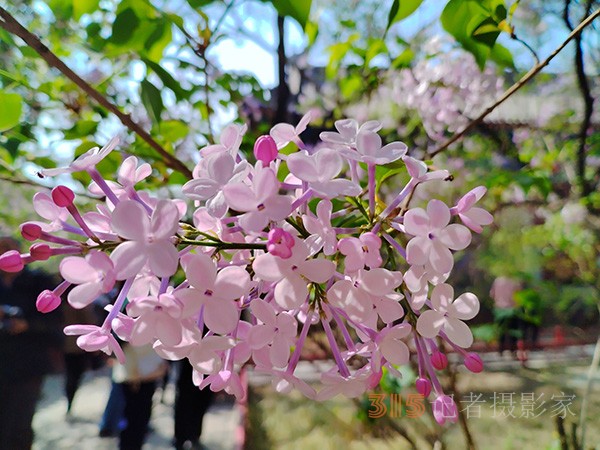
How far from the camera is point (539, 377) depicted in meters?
2.06

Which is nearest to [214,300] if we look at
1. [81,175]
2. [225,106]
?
[81,175]

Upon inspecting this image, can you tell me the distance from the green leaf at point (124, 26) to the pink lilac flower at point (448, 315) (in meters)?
0.40

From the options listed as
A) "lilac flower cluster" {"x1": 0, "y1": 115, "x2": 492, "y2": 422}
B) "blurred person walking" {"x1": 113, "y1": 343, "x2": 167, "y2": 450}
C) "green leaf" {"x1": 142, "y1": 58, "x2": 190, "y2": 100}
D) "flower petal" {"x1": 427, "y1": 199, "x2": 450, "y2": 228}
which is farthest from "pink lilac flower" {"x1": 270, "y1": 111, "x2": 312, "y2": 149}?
"blurred person walking" {"x1": 113, "y1": 343, "x2": 167, "y2": 450}

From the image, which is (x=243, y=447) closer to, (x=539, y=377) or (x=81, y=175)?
(x=81, y=175)

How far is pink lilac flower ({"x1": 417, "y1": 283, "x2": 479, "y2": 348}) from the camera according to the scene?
242mm

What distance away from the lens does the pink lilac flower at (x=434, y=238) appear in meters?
0.22

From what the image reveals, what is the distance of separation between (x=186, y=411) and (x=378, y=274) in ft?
4.64

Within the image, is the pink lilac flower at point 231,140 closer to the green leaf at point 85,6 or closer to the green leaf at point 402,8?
the green leaf at point 402,8

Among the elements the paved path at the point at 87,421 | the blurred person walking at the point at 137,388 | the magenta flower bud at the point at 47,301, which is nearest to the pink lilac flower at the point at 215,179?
the magenta flower bud at the point at 47,301

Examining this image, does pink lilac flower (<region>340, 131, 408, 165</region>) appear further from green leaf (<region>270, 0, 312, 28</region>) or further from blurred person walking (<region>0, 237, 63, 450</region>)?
blurred person walking (<region>0, 237, 63, 450</region>)

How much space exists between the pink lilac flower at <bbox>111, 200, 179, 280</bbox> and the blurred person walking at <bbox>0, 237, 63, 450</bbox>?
1.14 m

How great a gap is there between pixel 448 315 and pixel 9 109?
44 centimetres

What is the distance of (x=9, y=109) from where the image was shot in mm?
430

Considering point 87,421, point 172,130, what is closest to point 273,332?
point 172,130
